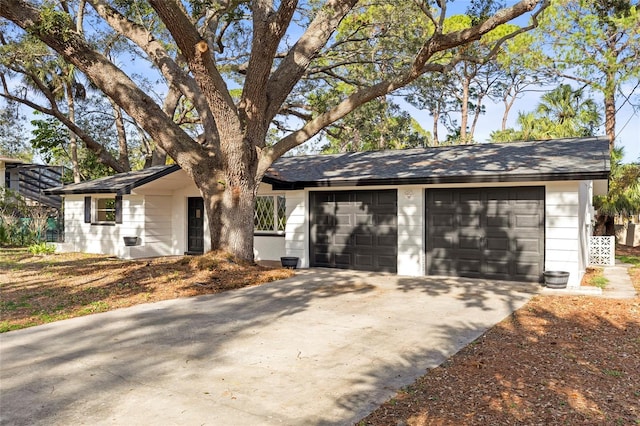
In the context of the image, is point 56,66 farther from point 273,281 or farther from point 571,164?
point 571,164

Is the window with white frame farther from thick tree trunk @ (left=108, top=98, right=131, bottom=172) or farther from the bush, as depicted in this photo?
thick tree trunk @ (left=108, top=98, right=131, bottom=172)

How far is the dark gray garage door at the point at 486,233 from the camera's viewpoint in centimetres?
998

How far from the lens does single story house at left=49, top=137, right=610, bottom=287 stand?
973 centimetres

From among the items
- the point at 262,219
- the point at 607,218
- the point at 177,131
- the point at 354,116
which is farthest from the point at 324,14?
the point at 607,218

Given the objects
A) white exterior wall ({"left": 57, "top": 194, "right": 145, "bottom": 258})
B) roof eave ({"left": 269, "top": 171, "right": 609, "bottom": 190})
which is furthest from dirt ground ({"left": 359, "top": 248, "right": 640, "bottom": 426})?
white exterior wall ({"left": 57, "top": 194, "right": 145, "bottom": 258})

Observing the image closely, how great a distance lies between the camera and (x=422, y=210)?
11.2 meters

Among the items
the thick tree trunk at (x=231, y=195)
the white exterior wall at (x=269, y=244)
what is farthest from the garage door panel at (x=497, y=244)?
the white exterior wall at (x=269, y=244)

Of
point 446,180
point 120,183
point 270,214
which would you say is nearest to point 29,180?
point 120,183

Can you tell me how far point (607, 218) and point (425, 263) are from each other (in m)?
14.1

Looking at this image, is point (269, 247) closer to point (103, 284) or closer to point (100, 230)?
point (103, 284)

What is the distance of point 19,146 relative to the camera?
138ft

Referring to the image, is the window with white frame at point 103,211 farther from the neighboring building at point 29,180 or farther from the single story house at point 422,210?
the neighboring building at point 29,180

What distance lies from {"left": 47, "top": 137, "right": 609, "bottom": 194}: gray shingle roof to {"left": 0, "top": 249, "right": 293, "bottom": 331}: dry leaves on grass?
297 centimetres

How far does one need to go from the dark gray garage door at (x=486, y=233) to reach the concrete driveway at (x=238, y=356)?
1586 mm
